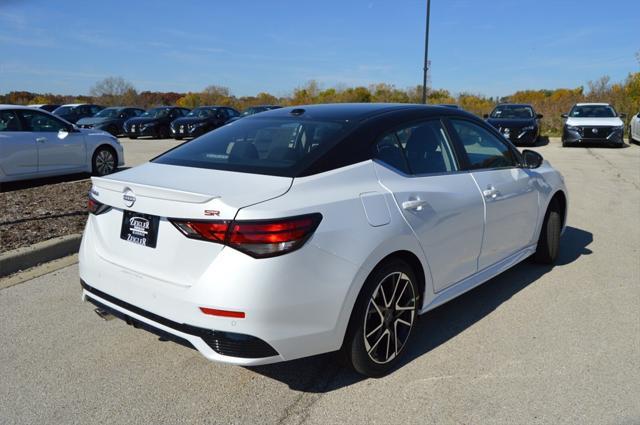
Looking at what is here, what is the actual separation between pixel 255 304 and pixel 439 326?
1891mm

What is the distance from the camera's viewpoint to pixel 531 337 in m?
3.73

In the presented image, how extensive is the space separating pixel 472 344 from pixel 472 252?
0.66m

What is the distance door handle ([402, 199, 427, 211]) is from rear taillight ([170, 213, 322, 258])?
2.69 ft

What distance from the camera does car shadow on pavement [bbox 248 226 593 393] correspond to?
320 centimetres

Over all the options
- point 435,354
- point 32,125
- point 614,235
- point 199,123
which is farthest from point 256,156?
point 199,123

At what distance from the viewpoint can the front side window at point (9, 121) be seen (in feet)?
30.7

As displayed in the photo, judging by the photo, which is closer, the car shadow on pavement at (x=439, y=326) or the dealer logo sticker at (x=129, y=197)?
the dealer logo sticker at (x=129, y=197)

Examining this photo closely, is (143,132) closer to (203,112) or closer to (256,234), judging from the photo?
(203,112)

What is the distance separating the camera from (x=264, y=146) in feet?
11.3

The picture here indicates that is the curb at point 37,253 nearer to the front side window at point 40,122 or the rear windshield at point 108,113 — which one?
the front side window at point 40,122

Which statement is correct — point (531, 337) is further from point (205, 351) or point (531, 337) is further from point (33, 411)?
point (33, 411)

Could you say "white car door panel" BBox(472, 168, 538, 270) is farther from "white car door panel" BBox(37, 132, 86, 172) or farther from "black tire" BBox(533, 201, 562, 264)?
"white car door panel" BBox(37, 132, 86, 172)

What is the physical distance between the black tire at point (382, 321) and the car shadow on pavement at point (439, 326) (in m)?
0.13

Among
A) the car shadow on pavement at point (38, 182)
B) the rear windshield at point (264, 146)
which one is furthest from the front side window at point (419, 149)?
the car shadow on pavement at point (38, 182)
